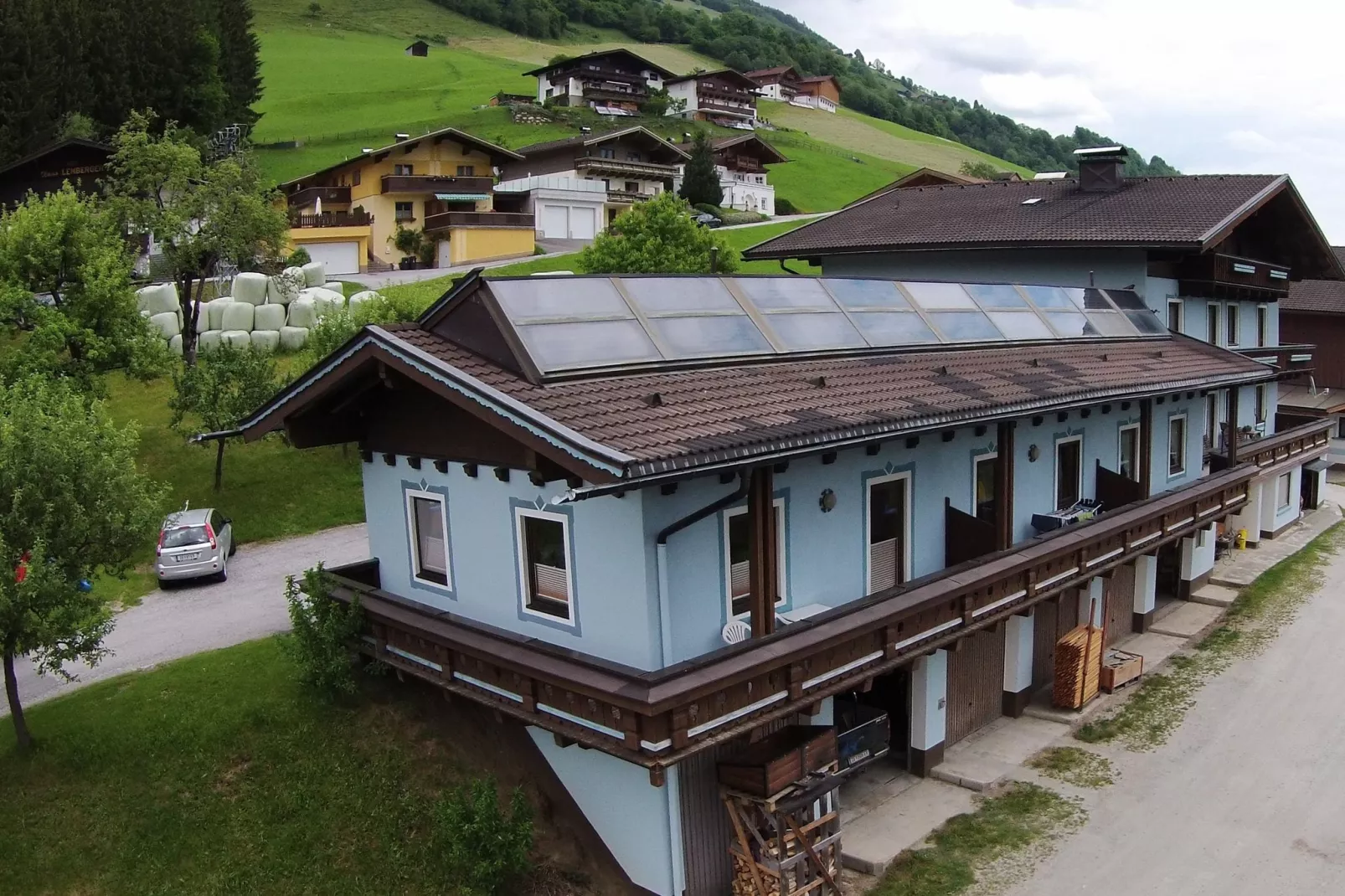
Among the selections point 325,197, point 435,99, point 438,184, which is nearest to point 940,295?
point 438,184

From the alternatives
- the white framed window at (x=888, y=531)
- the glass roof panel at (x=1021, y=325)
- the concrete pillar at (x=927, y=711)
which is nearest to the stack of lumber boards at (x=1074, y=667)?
the concrete pillar at (x=927, y=711)

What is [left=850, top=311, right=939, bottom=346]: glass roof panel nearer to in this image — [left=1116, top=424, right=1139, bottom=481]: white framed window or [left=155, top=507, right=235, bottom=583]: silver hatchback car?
[left=1116, top=424, right=1139, bottom=481]: white framed window

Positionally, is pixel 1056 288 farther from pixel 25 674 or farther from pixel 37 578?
pixel 25 674

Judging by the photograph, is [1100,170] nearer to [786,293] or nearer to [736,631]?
[786,293]

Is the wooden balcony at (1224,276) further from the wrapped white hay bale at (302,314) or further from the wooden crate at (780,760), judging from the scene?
the wrapped white hay bale at (302,314)

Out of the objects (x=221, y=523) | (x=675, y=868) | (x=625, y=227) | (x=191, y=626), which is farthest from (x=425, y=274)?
(x=675, y=868)

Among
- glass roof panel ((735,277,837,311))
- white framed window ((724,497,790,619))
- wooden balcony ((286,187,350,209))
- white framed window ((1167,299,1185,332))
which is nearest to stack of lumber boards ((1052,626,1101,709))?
glass roof panel ((735,277,837,311))
